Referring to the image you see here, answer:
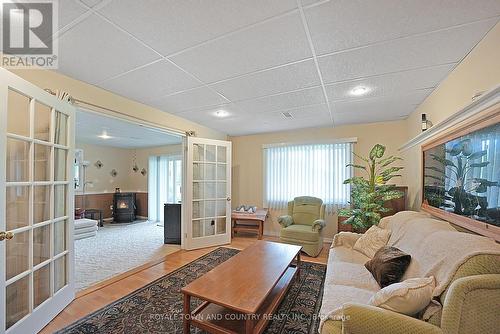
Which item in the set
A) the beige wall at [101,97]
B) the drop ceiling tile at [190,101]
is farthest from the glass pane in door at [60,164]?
the drop ceiling tile at [190,101]

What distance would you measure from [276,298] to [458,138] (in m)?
2.19

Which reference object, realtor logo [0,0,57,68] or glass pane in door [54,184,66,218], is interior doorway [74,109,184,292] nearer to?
glass pane in door [54,184,66,218]

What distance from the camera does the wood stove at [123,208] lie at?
6.66 metres

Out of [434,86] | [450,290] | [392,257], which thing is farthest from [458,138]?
[450,290]

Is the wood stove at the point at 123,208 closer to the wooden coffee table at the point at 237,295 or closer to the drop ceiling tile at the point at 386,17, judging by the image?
the wooden coffee table at the point at 237,295

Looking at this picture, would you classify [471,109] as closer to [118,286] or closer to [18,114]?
[18,114]

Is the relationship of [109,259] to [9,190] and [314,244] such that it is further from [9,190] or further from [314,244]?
[314,244]

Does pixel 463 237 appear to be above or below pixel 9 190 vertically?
below

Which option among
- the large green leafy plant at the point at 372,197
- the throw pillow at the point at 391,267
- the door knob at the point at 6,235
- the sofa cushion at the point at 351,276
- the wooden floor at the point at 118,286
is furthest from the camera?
the large green leafy plant at the point at 372,197

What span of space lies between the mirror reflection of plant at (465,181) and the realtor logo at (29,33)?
3123 mm

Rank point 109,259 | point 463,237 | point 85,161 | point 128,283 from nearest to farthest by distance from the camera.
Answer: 1. point 463,237
2. point 128,283
3. point 109,259
4. point 85,161

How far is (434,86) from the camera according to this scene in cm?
249

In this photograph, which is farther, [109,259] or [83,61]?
[109,259]

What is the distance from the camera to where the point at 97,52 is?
1.88m
